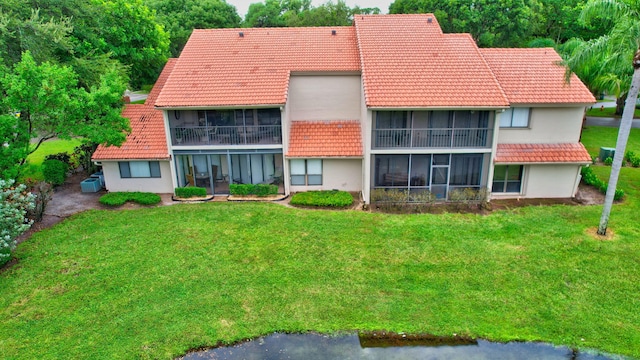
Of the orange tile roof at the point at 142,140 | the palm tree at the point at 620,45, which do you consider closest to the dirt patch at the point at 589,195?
the palm tree at the point at 620,45

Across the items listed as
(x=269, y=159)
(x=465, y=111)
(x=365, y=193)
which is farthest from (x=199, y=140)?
(x=465, y=111)

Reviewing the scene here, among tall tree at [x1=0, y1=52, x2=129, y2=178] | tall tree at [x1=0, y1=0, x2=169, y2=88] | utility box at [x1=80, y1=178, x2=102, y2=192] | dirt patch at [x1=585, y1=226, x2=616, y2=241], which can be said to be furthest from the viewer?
utility box at [x1=80, y1=178, x2=102, y2=192]

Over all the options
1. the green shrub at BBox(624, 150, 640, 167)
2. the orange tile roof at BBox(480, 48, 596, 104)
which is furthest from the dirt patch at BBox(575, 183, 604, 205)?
the green shrub at BBox(624, 150, 640, 167)

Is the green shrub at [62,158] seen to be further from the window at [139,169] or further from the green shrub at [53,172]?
the window at [139,169]

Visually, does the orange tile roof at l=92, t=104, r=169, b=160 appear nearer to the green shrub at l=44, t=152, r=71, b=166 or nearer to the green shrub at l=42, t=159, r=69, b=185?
the green shrub at l=42, t=159, r=69, b=185

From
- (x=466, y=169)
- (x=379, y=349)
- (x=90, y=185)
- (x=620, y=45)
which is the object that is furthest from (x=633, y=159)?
(x=90, y=185)

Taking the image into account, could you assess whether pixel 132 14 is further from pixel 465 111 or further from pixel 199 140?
pixel 465 111
